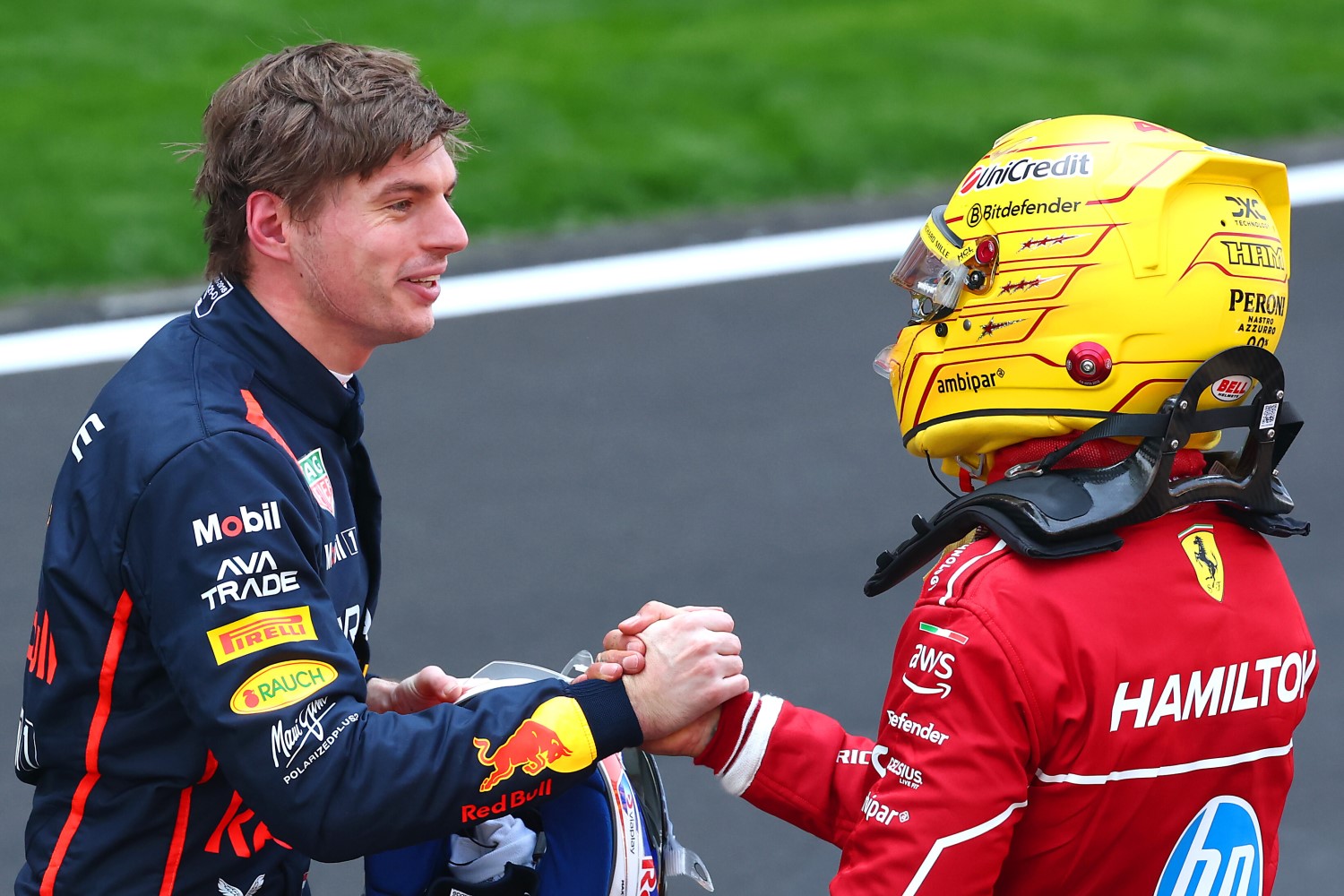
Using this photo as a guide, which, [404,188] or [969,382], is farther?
[404,188]

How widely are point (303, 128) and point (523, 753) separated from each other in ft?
3.61

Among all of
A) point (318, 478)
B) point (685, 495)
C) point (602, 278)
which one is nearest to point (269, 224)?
point (318, 478)

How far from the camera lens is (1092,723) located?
2561 millimetres

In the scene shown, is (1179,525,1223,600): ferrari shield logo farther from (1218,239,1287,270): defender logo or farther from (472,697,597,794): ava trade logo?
(472,697,597,794): ava trade logo

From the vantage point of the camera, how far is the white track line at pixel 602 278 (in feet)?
26.6

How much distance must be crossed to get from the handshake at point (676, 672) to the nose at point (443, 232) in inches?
28.9

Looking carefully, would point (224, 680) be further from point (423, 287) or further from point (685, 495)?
point (685, 495)

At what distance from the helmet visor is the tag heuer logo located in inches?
39.9

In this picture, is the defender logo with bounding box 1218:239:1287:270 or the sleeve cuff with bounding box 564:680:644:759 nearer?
the defender logo with bounding box 1218:239:1287:270

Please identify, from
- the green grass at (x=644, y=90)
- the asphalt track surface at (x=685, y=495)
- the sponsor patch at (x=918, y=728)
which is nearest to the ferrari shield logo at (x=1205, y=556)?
the sponsor patch at (x=918, y=728)

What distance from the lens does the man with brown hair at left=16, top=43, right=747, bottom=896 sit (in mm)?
2648

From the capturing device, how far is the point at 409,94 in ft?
10.1

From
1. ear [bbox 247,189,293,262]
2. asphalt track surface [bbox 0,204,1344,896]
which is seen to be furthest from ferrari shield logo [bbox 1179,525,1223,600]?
asphalt track surface [bbox 0,204,1344,896]

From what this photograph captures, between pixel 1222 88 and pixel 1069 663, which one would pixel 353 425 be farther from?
pixel 1222 88
